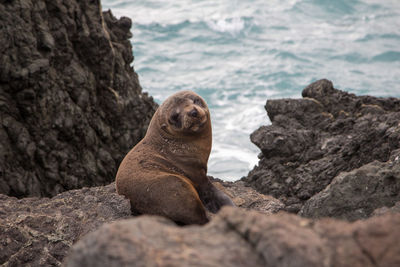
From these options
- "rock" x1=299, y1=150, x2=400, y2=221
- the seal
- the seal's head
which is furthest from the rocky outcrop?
"rock" x1=299, y1=150, x2=400, y2=221

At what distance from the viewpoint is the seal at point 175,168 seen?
5258 mm

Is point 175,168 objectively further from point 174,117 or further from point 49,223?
point 49,223

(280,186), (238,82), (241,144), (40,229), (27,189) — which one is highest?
(40,229)

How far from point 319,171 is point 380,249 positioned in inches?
221

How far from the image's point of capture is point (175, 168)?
5984mm

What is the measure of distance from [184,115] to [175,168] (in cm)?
70

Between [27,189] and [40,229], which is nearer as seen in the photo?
[40,229]

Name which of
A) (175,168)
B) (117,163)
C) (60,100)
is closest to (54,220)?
(175,168)

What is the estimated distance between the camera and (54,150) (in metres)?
10.7

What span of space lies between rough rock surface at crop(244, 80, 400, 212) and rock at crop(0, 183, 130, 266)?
3.09m

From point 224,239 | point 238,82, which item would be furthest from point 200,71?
point 224,239

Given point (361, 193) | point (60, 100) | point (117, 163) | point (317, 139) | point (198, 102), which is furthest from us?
point (117, 163)

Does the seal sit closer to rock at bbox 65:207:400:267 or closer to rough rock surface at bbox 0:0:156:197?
rock at bbox 65:207:400:267

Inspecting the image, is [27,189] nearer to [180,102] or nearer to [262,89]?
[180,102]
